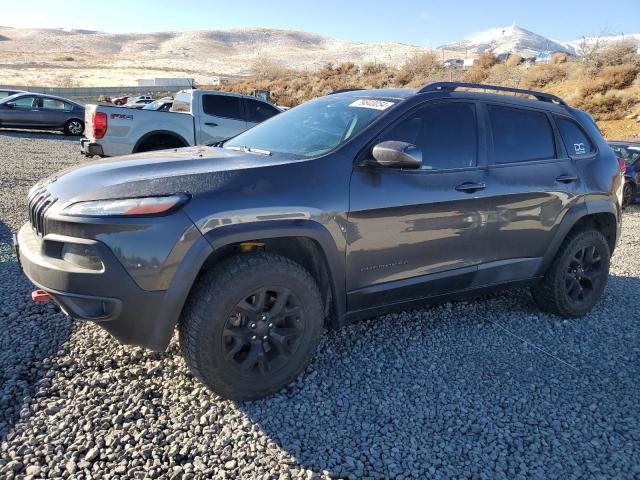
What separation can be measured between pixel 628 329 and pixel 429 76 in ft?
120

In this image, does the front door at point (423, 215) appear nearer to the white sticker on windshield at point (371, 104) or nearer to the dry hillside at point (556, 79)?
the white sticker on windshield at point (371, 104)

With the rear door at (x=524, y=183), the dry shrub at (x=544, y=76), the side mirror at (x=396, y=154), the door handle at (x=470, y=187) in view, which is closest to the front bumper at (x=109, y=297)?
the side mirror at (x=396, y=154)

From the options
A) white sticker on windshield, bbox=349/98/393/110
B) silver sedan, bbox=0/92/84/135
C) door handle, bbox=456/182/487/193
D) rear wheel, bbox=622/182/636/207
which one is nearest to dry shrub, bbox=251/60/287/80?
silver sedan, bbox=0/92/84/135

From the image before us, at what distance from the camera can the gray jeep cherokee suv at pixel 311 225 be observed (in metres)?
2.50

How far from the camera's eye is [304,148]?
10.9 ft

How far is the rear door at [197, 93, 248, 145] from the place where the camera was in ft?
32.7

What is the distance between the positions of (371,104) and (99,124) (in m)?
6.72

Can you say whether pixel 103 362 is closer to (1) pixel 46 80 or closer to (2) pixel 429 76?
(2) pixel 429 76

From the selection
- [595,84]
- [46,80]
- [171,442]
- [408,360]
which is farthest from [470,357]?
[46,80]

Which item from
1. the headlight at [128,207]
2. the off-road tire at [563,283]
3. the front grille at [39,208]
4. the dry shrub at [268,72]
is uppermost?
the dry shrub at [268,72]

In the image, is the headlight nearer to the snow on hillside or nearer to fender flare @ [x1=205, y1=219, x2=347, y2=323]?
fender flare @ [x1=205, y1=219, x2=347, y2=323]

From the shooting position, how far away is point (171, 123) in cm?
944

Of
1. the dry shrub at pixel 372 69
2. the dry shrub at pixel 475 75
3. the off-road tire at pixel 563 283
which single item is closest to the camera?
the off-road tire at pixel 563 283

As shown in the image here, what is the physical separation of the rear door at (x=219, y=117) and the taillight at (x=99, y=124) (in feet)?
5.67
